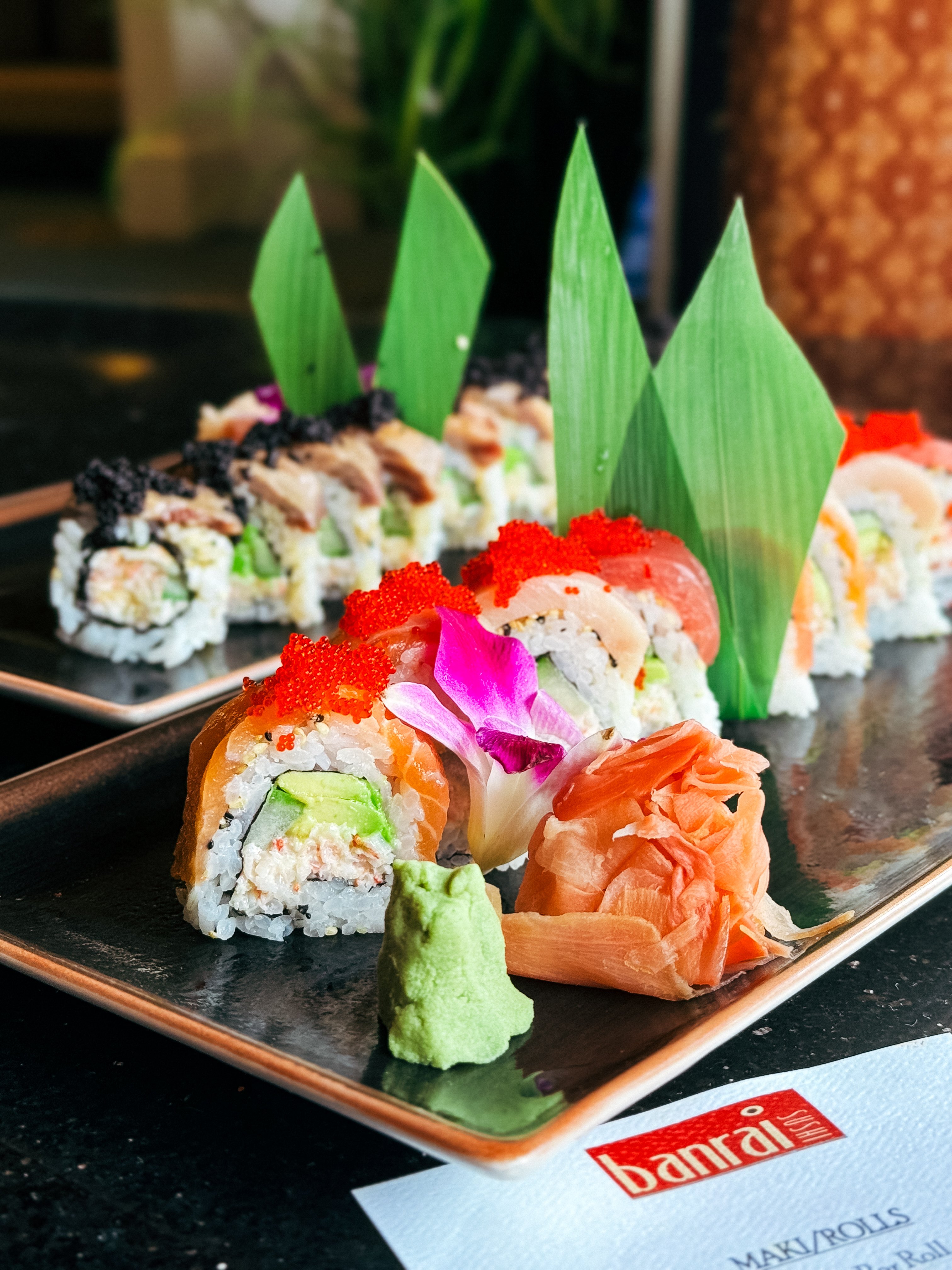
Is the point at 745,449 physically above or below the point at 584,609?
above

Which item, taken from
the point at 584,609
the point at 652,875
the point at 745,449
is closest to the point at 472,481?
the point at 745,449

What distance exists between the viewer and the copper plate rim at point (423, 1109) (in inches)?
48.1

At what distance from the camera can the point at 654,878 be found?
5.21ft

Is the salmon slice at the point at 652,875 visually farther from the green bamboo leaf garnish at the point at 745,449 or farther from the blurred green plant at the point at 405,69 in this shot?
the blurred green plant at the point at 405,69

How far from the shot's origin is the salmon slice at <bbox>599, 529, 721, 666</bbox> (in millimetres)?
2162

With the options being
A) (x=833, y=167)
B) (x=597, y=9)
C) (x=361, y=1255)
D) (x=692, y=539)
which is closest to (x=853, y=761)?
(x=692, y=539)

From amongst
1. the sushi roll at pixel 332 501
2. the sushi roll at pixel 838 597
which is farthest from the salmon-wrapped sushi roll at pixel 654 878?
the sushi roll at pixel 332 501

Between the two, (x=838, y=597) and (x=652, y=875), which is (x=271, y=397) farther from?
(x=652, y=875)

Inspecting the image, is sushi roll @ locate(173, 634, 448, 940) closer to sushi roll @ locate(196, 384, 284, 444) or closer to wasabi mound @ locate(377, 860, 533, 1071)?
wasabi mound @ locate(377, 860, 533, 1071)

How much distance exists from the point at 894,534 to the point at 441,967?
174 centimetres

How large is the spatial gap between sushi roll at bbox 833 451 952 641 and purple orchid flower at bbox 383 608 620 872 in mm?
1169

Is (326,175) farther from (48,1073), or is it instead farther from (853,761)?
(48,1073)

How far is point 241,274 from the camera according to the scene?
7652 millimetres

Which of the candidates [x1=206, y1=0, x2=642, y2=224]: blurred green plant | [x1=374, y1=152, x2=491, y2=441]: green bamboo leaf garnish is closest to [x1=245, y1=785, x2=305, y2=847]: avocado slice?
[x1=374, y1=152, x2=491, y2=441]: green bamboo leaf garnish
